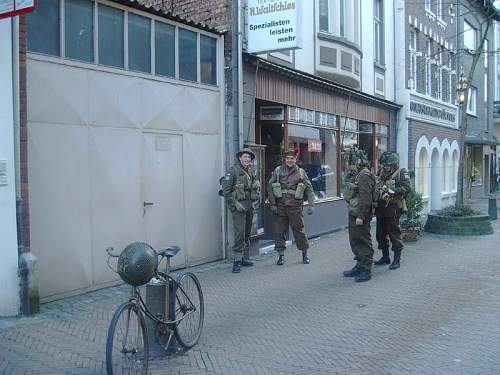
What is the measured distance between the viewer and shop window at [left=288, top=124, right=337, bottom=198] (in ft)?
39.2

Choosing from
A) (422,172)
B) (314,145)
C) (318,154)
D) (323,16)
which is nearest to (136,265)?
(314,145)

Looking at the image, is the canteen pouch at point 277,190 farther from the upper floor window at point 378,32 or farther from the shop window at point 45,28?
the upper floor window at point 378,32

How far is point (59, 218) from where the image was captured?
6.71 meters

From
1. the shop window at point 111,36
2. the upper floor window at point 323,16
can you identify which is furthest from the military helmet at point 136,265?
the upper floor window at point 323,16

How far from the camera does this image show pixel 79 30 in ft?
23.1

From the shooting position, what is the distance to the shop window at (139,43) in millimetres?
7797

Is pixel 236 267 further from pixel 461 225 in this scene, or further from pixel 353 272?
pixel 461 225

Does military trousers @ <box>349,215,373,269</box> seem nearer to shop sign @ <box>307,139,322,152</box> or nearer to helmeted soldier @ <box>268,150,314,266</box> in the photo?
helmeted soldier @ <box>268,150,314,266</box>

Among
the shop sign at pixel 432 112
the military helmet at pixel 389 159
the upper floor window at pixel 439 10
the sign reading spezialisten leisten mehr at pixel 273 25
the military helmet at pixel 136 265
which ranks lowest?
the military helmet at pixel 136 265

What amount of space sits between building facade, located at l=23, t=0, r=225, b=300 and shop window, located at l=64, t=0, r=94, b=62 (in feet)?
0.05

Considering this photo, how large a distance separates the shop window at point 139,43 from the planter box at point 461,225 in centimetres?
795

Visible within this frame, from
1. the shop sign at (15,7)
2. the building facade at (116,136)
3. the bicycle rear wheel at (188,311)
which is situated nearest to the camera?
the bicycle rear wheel at (188,311)

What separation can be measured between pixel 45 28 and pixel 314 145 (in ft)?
23.7

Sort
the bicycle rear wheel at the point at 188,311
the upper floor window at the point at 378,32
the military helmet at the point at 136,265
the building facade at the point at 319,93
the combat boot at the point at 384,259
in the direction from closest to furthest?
the military helmet at the point at 136,265 → the bicycle rear wheel at the point at 188,311 → the combat boot at the point at 384,259 → the building facade at the point at 319,93 → the upper floor window at the point at 378,32
